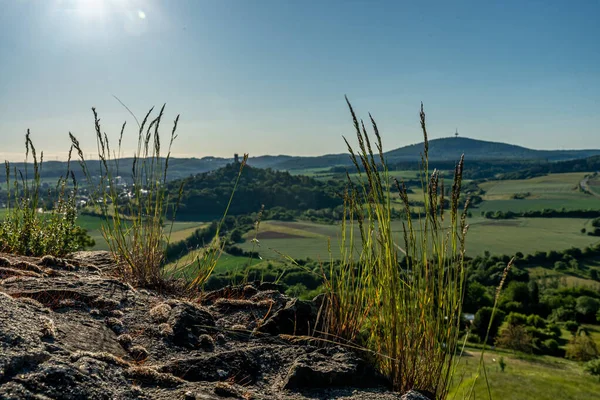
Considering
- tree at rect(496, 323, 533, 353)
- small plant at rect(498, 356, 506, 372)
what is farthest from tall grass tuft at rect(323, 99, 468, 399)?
tree at rect(496, 323, 533, 353)

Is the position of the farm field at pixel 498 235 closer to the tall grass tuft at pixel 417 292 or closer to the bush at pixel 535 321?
the bush at pixel 535 321

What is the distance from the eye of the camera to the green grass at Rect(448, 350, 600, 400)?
3522 centimetres

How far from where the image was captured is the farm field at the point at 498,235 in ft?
192

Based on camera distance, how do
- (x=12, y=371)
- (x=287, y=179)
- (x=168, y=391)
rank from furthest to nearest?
(x=287, y=179)
(x=168, y=391)
(x=12, y=371)

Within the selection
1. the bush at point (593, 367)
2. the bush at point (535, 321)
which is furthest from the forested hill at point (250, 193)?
the bush at point (593, 367)

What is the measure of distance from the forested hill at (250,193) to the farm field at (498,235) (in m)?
6.13

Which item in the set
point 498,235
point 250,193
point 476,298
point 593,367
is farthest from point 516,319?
point 250,193

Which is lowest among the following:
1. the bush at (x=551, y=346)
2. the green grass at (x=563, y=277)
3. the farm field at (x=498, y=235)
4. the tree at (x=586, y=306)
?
A: the bush at (x=551, y=346)

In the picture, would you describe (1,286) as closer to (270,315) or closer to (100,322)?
(100,322)

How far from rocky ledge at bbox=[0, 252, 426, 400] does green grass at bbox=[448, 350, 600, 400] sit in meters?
34.6

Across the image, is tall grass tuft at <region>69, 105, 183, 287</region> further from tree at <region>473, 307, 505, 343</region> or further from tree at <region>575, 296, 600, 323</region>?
tree at <region>575, 296, 600, 323</region>

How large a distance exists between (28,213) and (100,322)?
8.81ft

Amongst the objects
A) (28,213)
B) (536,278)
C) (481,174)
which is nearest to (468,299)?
(536,278)

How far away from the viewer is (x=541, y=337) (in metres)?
50.4
